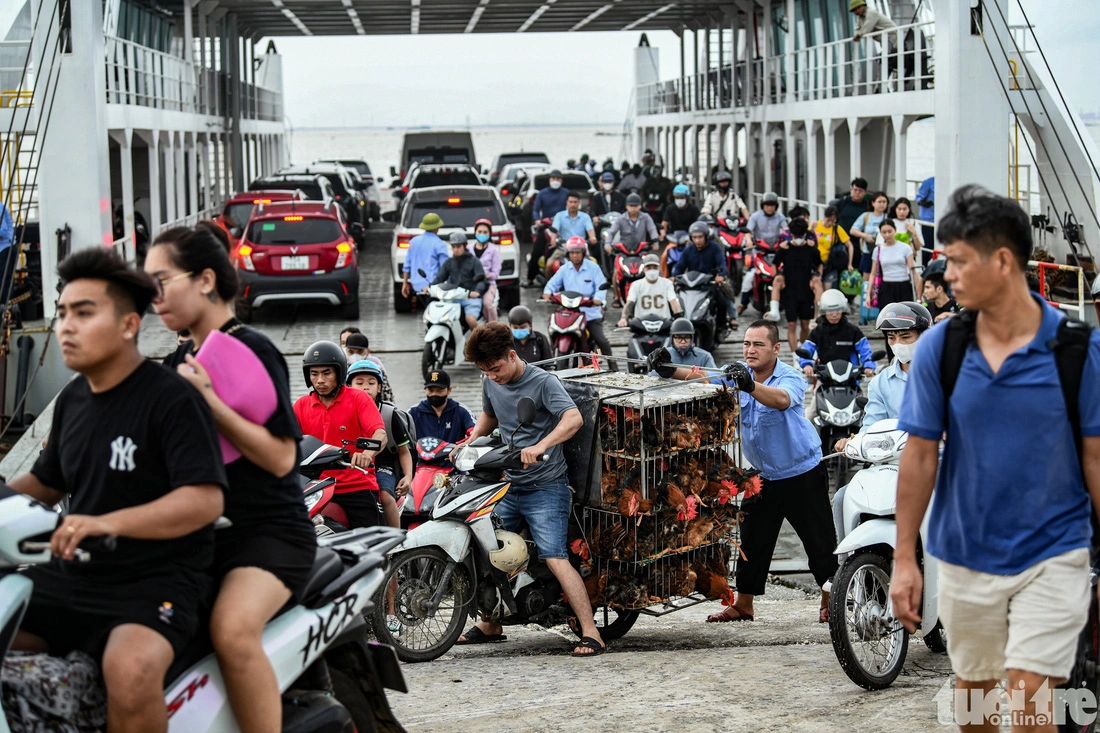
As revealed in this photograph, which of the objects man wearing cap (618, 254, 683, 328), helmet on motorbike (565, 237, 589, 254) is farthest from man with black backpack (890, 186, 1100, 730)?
helmet on motorbike (565, 237, 589, 254)

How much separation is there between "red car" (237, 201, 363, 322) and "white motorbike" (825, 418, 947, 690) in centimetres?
1313

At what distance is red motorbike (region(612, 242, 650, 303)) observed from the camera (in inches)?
732

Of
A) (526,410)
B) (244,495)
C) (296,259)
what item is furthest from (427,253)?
(244,495)

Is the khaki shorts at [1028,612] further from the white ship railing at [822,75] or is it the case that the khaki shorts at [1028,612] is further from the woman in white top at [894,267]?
the white ship railing at [822,75]

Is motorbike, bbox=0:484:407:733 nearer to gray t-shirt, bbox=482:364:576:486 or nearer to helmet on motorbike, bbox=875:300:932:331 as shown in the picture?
gray t-shirt, bbox=482:364:576:486

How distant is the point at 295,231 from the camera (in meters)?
18.9

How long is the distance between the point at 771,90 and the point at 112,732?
3255 cm

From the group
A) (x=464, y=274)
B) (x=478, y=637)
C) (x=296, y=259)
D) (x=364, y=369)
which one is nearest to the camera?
(x=478, y=637)

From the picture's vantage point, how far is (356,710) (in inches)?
168

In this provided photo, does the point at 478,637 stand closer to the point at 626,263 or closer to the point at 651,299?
the point at 651,299

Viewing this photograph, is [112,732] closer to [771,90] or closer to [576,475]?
[576,475]

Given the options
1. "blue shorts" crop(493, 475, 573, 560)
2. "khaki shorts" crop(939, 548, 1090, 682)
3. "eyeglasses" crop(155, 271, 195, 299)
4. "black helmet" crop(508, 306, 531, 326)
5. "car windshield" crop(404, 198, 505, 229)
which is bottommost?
"blue shorts" crop(493, 475, 573, 560)

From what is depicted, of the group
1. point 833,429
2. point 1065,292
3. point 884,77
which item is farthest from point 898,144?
point 833,429

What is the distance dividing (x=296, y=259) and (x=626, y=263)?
4486mm
